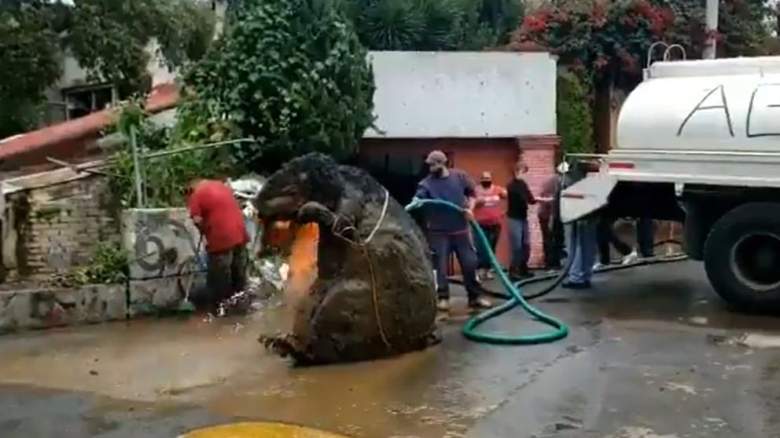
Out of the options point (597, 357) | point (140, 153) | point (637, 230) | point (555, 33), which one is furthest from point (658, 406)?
point (555, 33)

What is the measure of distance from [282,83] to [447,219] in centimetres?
362

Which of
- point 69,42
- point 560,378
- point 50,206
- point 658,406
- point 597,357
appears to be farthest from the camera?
point 69,42

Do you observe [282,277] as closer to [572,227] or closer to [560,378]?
[572,227]

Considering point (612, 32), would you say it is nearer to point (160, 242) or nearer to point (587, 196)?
point (587, 196)

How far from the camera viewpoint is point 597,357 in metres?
8.98

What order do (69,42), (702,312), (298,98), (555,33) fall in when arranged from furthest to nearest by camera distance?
1. (555,33)
2. (69,42)
3. (298,98)
4. (702,312)

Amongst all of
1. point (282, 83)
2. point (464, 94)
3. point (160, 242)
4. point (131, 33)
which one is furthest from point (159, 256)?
point (464, 94)

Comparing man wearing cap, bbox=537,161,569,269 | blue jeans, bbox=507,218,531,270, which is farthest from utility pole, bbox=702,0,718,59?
blue jeans, bbox=507,218,531,270

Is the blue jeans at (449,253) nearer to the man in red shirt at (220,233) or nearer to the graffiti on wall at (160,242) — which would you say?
the man in red shirt at (220,233)

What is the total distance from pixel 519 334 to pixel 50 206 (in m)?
5.21

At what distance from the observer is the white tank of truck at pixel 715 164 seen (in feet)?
34.2

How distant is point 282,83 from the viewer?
1330 cm

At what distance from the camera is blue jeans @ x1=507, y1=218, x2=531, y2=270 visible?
13273mm

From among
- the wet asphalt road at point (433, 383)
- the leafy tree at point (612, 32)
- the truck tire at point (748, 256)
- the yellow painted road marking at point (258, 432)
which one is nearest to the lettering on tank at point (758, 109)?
the truck tire at point (748, 256)
